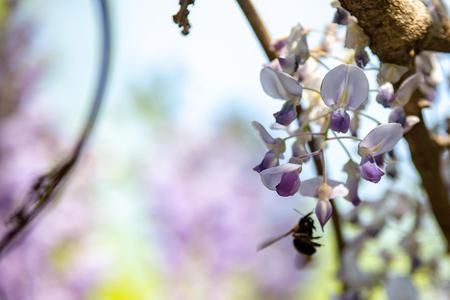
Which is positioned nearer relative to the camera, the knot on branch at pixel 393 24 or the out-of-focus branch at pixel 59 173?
the knot on branch at pixel 393 24

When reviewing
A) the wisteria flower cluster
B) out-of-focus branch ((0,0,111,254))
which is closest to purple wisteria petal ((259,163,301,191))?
the wisteria flower cluster

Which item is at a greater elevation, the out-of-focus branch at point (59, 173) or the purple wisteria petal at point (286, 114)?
the purple wisteria petal at point (286, 114)

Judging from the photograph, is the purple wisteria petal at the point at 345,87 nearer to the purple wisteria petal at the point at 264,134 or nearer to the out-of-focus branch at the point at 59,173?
the purple wisteria petal at the point at 264,134

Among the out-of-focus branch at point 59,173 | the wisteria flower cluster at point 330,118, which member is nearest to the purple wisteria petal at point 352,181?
the wisteria flower cluster at point 330,118

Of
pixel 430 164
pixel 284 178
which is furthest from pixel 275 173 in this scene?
pixel 430 164

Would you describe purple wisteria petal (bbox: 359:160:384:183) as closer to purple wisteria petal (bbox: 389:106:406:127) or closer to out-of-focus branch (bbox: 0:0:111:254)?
purple wisteria petal (bbox: 389:106:406:127)

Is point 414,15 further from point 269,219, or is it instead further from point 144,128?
point 144,128

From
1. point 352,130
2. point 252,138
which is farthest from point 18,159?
point 352,130
